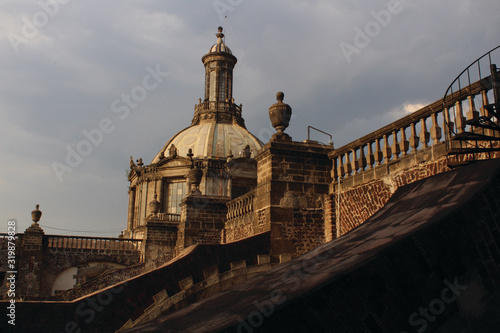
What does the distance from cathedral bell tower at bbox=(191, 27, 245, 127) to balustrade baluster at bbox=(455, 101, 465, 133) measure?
36.2m

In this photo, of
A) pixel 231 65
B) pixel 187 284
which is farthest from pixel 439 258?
pixel 231 65

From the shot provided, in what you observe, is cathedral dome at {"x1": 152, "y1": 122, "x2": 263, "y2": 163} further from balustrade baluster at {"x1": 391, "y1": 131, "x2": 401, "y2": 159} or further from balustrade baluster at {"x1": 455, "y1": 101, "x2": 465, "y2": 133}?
balustrade baluster at {"x1": 455, "y1": 101, "x2": 465, "y2": 133}

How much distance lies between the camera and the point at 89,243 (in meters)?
24.6

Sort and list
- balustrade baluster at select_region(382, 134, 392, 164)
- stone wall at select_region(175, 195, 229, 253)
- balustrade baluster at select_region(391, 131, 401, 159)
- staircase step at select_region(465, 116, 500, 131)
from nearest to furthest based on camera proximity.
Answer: staircase step at select_region(465, 116, 500, 131) → balustrade baluster at select_region(391, 131, 401, 159) → balustrade baluster at select_region(382, 134, 392, 164) → stone wall at select_region(175, 195, 229, 253)

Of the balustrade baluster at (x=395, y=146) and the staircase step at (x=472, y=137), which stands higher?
the balustrade baluster at (x=395, y=146)

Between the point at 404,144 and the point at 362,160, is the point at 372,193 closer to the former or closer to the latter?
the point at 362,160

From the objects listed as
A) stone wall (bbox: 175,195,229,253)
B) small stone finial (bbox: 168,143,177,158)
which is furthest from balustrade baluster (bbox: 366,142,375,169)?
small stone finial (bbox: 168,143,177,158)

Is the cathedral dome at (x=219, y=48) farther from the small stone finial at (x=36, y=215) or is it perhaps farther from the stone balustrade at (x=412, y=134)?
the stone balustrade at (x=412, y=134)

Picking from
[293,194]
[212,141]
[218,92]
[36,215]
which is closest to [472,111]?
[293,194]

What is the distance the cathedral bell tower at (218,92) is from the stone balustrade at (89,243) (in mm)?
20026

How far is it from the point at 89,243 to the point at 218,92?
23.5m

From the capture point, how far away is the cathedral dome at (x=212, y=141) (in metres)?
39.5

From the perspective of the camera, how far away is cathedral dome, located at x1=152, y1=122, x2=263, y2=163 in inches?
1554

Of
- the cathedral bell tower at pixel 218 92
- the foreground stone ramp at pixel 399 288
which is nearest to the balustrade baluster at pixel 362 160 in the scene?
the foreground stone ramp at pixel 399 288
